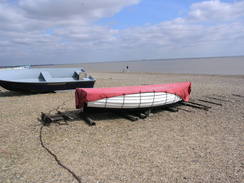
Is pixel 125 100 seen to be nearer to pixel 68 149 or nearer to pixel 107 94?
pixel 107 94

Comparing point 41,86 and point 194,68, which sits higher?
point 194,68

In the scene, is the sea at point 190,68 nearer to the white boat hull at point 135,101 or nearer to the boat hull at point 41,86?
the boat hull at point 41,86

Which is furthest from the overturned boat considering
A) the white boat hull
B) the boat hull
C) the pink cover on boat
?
the white boat hull

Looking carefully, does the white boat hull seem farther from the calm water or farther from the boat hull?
the calm water

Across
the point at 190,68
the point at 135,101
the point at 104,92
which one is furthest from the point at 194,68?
the point at 104,92

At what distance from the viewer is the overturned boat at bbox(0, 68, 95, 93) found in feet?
35.1

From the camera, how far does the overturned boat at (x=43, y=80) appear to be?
10.7 metres

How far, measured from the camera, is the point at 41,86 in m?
11.0

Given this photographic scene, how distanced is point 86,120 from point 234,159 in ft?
12.6

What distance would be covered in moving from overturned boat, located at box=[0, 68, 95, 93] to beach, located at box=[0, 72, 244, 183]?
4.00 m

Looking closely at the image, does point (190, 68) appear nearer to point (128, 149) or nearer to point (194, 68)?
point (194, 68)

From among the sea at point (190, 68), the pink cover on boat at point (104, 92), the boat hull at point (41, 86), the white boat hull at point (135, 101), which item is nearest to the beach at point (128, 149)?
the white boat hull at point (135, 101)

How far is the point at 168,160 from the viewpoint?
389 centimetres

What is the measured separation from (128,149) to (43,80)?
869 centimetres
